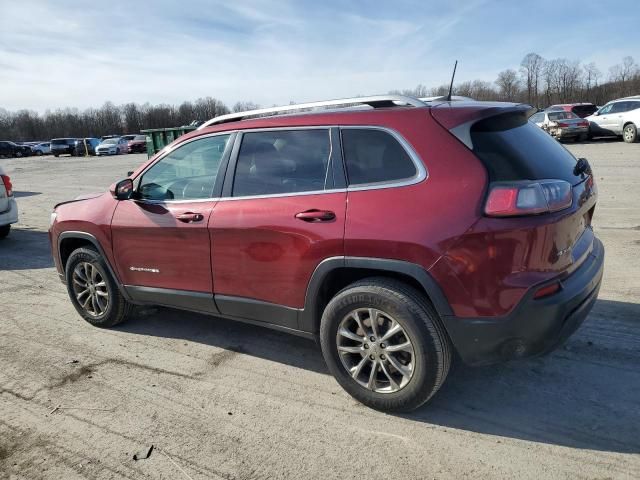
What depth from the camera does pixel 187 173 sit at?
4035mm

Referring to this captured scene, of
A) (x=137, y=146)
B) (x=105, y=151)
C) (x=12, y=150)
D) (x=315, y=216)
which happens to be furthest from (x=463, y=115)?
(x=12, y=150)

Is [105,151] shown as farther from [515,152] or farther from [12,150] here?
[515,152]

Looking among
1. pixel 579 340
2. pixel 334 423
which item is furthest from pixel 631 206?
pixel 334 423

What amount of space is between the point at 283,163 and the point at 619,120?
2146 centimetres

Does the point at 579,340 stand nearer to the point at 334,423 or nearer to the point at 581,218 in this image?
the point at 581,218

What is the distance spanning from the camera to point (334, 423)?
3.02 meters

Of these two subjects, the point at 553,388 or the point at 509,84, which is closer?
the point at 553,388

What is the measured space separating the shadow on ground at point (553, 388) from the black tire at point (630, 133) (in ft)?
60.5

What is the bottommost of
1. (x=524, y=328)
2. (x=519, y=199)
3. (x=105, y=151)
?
(x=524, y=328)

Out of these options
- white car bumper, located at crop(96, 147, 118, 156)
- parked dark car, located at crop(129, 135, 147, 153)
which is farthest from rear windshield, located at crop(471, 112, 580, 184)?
white car bumper, located at crop(96, 147, 118, 156)

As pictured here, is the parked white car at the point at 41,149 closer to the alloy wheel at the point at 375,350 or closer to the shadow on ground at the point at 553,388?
the shadow on ground at the point at 553,388

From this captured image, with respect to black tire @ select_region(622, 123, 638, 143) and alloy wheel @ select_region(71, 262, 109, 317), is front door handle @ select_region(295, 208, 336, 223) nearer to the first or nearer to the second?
alloy wheel @ select_region(71, 262, 109, 317)

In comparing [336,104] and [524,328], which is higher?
[336,104]

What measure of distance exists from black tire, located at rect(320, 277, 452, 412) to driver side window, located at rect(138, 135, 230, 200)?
1.40 m
